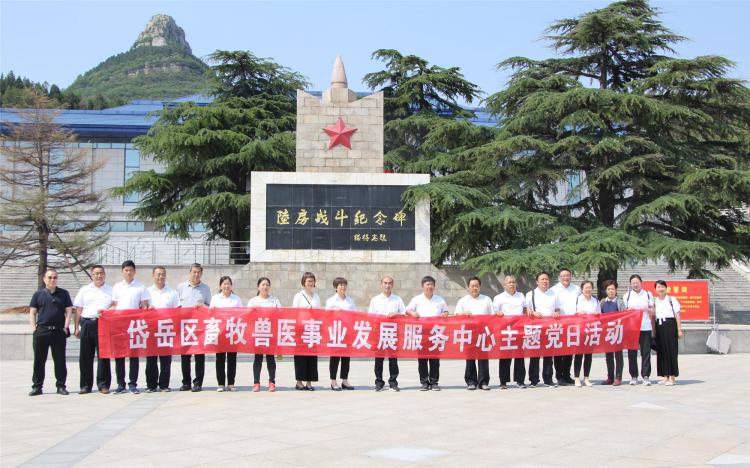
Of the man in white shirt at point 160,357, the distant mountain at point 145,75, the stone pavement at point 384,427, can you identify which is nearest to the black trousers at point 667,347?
the stone pavement at point 384,427

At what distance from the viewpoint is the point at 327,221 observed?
1930 cm

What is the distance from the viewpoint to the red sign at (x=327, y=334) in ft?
30.2

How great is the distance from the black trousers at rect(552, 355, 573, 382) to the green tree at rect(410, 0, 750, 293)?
8.95 metres

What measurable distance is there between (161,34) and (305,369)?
5025 inches

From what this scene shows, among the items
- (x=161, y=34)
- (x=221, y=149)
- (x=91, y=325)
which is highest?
(x=161, y=34)

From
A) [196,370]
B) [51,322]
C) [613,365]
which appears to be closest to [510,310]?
[613,365]

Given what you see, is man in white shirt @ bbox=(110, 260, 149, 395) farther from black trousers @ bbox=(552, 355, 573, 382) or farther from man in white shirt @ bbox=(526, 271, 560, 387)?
black trousers @ bbox=(552, 355, 573, 382)

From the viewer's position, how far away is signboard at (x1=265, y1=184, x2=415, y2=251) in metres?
19.3

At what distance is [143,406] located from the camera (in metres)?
7.84

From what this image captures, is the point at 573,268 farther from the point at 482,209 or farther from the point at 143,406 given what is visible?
the point at 143,406

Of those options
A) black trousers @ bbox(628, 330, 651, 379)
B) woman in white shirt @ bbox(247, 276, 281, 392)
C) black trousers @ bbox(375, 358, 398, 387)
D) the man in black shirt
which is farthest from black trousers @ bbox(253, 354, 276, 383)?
black trousers @ bbox(628, 330, 651, 379)

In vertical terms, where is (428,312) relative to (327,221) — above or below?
below

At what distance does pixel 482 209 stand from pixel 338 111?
15.9 feet

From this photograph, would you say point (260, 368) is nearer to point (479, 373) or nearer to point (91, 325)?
point (91, 325)
